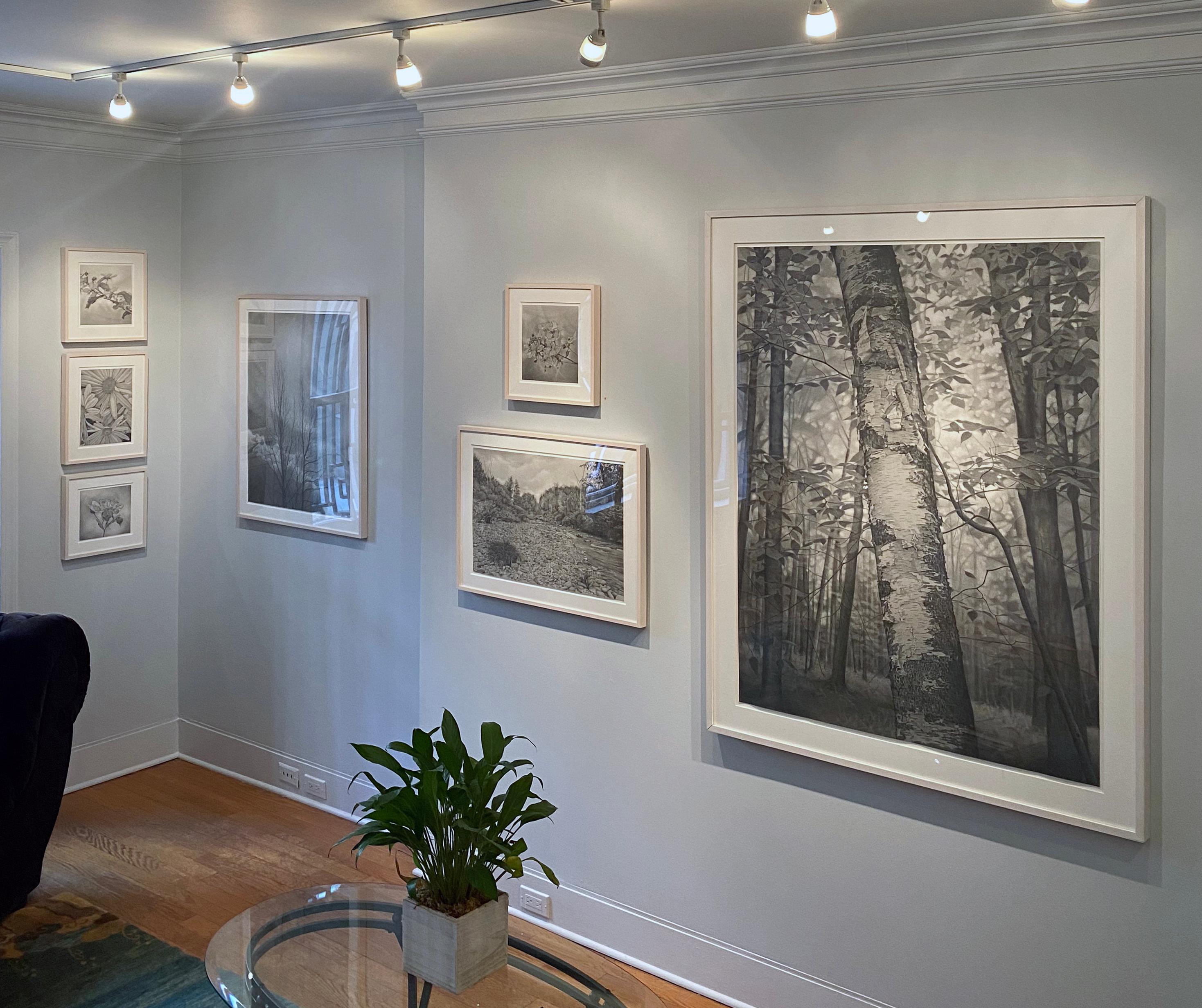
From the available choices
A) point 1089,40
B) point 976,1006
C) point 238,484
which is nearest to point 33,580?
point 238,484

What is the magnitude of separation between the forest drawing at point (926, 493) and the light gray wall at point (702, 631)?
16cm

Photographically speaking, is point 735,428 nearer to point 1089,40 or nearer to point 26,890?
point 1089,40

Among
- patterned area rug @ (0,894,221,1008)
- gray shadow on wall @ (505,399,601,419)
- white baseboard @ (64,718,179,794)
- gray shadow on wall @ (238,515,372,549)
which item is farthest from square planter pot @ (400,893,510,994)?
white baseboard @ (64,718,179,794)

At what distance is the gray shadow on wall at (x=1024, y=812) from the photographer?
2.42m

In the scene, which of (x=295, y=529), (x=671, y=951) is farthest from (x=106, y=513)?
(x=671, y=951)

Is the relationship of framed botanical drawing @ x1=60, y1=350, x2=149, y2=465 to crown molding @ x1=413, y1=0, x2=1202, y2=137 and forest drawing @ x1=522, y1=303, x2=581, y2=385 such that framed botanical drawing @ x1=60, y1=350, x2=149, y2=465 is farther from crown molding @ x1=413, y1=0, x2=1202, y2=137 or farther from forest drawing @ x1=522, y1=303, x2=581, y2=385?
forest drawing @ x1=522, y1=303, x2=581, y2=385

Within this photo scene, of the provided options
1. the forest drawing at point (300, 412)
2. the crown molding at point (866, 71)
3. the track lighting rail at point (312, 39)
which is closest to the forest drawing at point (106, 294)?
the forest drawing at point (300, 412)

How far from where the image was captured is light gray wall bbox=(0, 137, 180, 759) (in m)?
4.34

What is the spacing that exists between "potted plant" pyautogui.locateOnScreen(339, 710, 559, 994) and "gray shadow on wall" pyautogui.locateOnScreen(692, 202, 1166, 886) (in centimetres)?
100

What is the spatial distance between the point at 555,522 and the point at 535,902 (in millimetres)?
1252

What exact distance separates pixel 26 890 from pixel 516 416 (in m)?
2.26

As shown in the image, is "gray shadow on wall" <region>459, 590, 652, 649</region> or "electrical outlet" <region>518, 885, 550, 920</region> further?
"electrical outlet" <region>518, 885, 550, 920</region>

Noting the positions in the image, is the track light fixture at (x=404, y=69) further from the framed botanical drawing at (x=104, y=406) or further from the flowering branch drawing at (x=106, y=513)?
the flowering branch drawing at (x=106, y=513)

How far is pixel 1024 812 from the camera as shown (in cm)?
262
